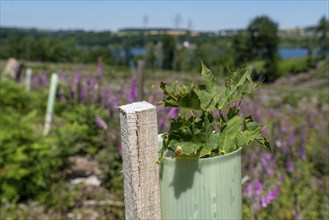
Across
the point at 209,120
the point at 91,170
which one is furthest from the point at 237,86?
the point at 91,170

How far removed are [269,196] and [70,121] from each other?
3.82 meters

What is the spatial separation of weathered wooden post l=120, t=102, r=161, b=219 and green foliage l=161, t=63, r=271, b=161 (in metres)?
0.05

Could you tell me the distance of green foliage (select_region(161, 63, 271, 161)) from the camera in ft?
3.67

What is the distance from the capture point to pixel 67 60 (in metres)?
61.7

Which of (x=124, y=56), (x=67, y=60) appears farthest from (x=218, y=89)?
(x=67, y=60)

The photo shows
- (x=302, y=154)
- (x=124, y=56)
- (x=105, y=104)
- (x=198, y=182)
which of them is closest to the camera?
(x=198, y=182)

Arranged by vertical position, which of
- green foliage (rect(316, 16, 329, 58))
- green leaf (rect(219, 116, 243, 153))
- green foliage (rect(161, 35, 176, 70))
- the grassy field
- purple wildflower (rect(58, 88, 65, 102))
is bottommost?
the grassy field

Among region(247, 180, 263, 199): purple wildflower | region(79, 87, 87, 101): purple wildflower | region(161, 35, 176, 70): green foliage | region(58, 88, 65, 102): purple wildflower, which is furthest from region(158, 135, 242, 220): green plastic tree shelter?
region(161, 35, 176, 70): green foliage

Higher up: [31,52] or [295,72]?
[31,52]

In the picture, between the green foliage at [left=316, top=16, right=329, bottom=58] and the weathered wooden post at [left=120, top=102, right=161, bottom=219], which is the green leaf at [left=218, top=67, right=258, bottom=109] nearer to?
the weathered wooden post at [left=120, top=102, right=161, bottom=219]

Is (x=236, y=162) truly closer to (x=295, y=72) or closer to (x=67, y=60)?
(x=67, y=60)

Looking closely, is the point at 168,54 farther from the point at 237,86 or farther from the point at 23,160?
the point at 237,86

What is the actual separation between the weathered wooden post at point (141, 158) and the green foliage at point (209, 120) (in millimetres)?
50

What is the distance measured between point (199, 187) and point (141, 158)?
0.19 meters
